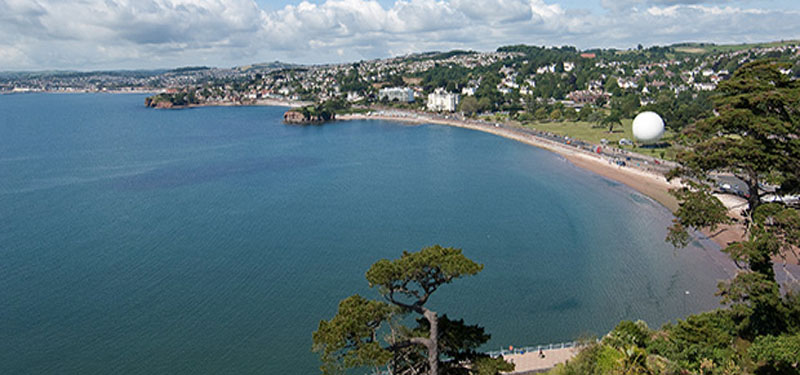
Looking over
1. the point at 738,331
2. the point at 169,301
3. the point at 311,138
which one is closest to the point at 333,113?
the point at 311,138

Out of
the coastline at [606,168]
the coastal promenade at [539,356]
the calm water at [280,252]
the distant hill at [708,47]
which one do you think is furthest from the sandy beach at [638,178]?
the distant hill at [708,47]

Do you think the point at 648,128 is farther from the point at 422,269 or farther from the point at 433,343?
the point at 433,343

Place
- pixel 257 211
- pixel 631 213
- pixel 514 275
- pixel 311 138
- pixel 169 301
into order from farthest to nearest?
pixel 311 138 < pixel 257 211 < pixel 631 213 < pixel 514 275 < pixel 169 301

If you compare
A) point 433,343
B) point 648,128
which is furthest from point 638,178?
point 433,343

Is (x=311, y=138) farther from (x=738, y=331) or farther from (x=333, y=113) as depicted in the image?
(x=738, y=331)

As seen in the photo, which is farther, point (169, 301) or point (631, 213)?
point (631, 213)

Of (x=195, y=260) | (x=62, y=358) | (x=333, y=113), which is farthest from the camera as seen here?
(x=333, y=113)
